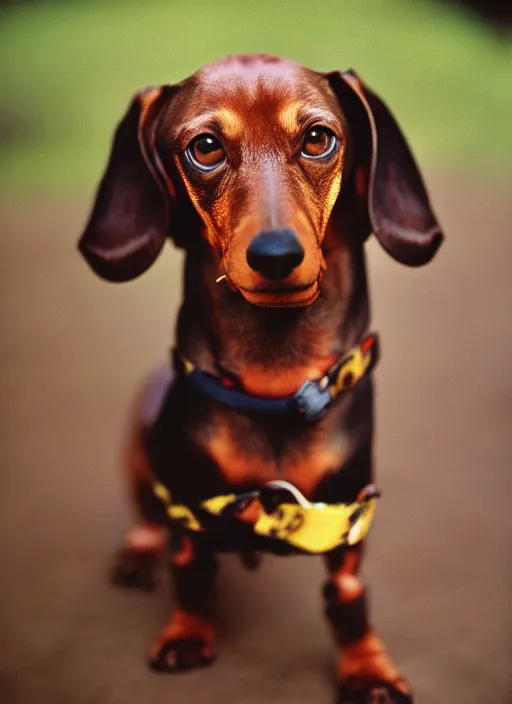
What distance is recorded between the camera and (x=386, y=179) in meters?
0.84

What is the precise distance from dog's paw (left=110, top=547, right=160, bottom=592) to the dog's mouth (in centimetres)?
46

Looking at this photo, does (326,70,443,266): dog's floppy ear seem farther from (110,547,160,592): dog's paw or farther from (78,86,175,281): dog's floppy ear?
(110,547,160,592): dog's paw

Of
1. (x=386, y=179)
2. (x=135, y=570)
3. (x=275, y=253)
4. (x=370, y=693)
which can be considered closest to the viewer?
(x=275, y=253)

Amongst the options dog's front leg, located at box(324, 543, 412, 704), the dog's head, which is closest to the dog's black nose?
the dog's head

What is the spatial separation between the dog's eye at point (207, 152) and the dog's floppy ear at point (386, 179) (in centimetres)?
12

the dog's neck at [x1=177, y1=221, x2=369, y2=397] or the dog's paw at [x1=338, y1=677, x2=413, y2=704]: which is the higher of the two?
the dog's neck at [x1=177, y1=221, x2=369, y2=397]

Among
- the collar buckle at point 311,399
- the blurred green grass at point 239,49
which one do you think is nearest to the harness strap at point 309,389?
the collar buckle at point 311,399

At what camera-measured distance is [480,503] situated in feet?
3.56

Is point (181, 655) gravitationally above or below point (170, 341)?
below

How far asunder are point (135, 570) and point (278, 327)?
0.40 meters

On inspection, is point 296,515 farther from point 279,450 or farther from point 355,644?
point 355,644

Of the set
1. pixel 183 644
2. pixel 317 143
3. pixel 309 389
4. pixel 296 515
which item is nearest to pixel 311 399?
pixel 309 389

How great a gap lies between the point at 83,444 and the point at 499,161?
2.07ft

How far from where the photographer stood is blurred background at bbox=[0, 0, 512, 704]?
96 cm
